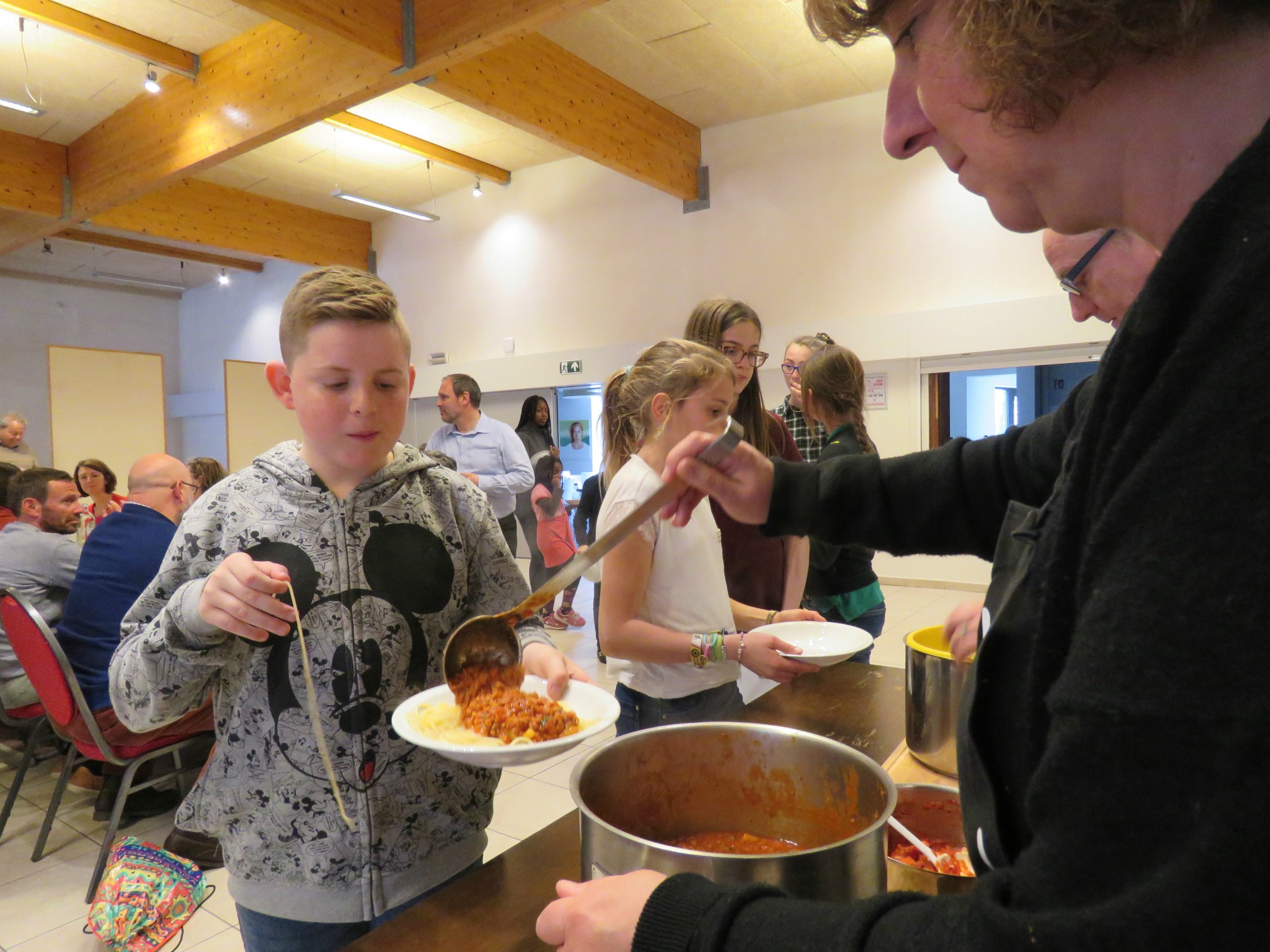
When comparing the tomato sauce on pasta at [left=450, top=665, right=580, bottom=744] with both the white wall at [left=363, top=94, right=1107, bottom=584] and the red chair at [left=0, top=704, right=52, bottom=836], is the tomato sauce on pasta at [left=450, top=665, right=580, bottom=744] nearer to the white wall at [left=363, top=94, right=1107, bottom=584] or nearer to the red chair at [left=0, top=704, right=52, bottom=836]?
the red chair at [left=0, top=704, right=52, bottom=836]

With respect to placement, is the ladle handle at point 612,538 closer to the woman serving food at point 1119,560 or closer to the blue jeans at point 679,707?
the woman serving food at point 1119,560

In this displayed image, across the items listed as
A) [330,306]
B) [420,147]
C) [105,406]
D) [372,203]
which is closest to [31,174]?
[372,203]

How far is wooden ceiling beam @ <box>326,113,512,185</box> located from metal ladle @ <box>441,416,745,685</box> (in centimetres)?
600

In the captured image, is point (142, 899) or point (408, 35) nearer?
point (142, 899)

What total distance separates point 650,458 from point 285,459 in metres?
0.78

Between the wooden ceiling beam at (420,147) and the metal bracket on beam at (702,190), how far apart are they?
2399mm

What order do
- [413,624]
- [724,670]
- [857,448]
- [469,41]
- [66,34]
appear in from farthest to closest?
[66,34], [469,41], [857,448], [724,670], [413,624]

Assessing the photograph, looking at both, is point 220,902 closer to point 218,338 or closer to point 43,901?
point 43,901

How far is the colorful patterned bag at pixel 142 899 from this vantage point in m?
2.15

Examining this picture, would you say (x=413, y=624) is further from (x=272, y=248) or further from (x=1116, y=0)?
(x=272, y=248)

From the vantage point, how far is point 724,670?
167 cm

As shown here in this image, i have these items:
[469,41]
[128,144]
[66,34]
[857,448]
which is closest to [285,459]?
[857,448]

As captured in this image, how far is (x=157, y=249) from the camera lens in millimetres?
10227

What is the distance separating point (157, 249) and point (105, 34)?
5.82 metres
